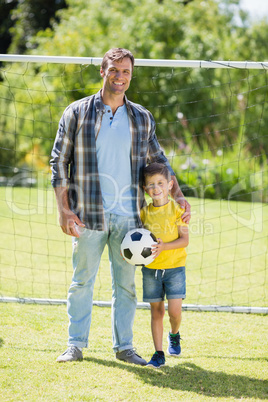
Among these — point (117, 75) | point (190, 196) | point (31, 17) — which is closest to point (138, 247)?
point (117, 75)

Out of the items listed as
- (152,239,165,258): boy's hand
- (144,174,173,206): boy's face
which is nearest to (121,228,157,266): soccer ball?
→ (152,239,165,258): boy's hand

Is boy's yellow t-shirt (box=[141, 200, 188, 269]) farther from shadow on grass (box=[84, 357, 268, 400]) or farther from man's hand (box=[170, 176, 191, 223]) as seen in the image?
shadow on grass (box=[84, 357, 268, 400])

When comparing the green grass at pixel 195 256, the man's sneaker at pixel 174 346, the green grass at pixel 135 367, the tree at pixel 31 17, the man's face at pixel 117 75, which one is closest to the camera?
the green grass at pixel 135 367

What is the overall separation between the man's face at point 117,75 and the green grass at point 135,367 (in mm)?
1808

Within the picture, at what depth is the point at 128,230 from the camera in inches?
130

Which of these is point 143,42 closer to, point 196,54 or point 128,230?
point 196,54

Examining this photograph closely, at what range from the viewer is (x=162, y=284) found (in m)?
3.43

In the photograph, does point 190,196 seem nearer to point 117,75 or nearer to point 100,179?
point 100,179

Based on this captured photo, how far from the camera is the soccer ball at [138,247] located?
3119mm

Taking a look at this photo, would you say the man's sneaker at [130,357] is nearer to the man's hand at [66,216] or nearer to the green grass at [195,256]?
the man's hand at [66,216]

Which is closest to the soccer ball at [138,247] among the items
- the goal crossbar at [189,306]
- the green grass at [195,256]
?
the goal crossbar at [189,306]

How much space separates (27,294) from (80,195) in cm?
219

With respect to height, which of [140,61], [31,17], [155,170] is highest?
[31,17]

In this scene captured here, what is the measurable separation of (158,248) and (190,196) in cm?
711
